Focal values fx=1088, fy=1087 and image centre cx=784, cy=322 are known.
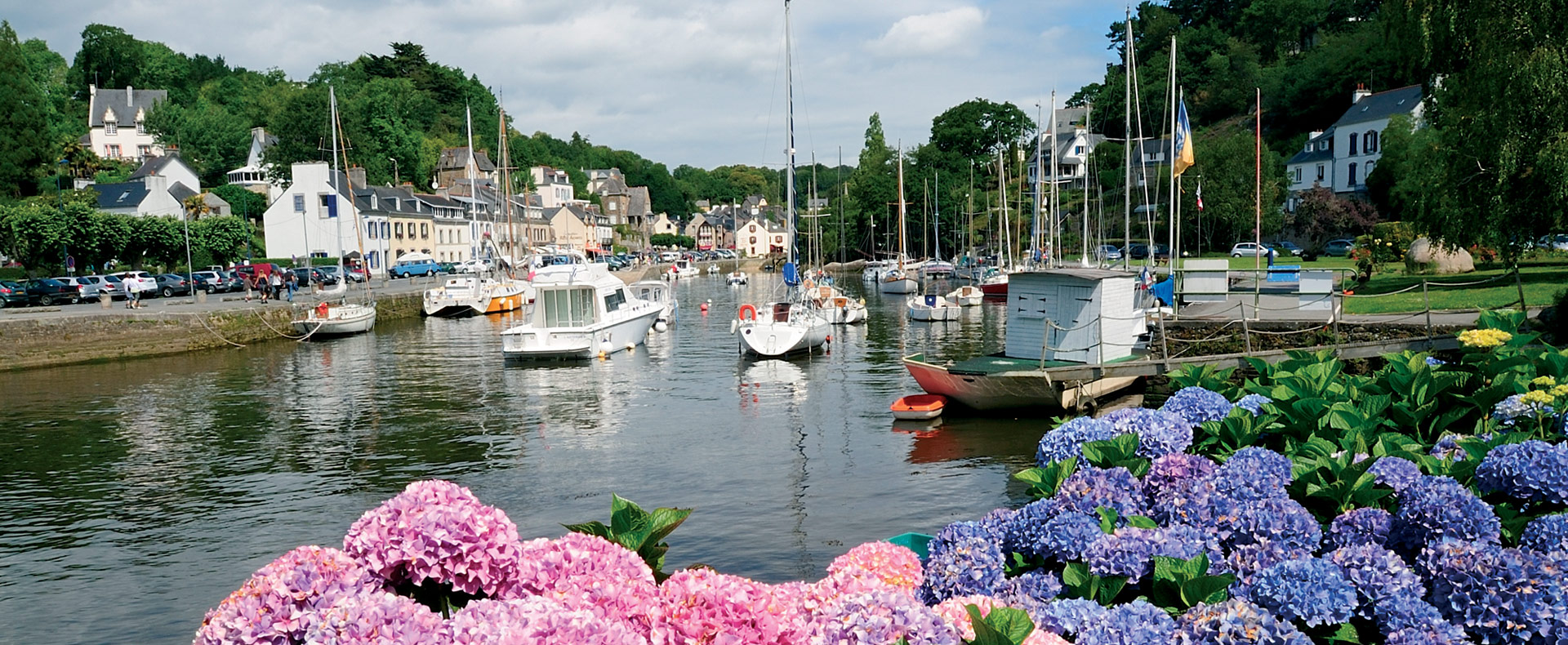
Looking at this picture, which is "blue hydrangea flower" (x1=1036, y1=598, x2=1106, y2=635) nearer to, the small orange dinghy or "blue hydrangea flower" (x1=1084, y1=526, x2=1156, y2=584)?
"blue hydrangea flower" (x1=1084, y1=526, x2=1156, y2=584)

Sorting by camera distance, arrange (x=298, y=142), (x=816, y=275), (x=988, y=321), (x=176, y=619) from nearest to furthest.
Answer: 1. (x=176, y=619)
2. (x=988, y=321)
3. (x=816, y=275)
4. (x=298, y=142)

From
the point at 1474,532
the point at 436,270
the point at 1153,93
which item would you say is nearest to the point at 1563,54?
the point at 1474,532

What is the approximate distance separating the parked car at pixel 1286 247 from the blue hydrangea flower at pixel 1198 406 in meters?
71.2

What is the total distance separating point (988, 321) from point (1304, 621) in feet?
154

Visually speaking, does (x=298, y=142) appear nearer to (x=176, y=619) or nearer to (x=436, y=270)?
(x=436, y=270)

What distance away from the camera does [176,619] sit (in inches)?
490

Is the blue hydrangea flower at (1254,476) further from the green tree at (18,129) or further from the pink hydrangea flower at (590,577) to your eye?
the green tree at (18,129)

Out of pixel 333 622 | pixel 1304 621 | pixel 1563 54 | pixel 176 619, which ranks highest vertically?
pixel 1563 54

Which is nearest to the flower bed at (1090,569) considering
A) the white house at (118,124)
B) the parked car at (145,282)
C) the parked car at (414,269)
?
the parked car at (145,282)

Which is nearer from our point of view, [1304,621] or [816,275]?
[1304,621]

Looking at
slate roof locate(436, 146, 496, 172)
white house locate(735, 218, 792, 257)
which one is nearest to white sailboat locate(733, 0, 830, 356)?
slate roof locate(436, 146, 496, 172)

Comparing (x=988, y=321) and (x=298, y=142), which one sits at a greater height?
(x=298, y=142)

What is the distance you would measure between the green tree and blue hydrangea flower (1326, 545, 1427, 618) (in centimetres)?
9989

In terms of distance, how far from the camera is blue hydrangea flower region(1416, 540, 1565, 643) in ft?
17.5
